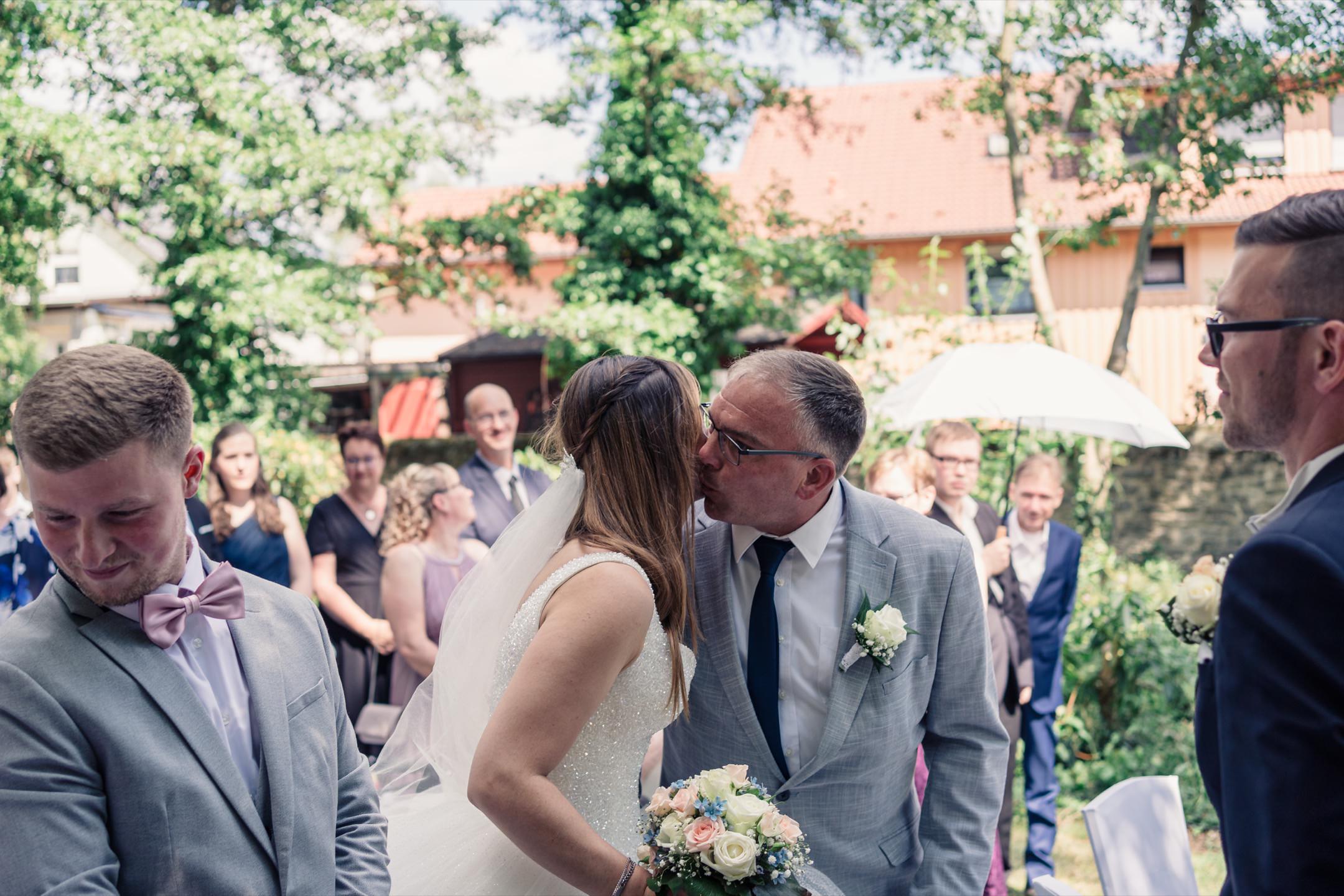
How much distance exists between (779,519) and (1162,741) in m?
5.20

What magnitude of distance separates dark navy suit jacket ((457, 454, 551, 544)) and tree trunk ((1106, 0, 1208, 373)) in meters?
7.53

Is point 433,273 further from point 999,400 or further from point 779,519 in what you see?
point 779,519

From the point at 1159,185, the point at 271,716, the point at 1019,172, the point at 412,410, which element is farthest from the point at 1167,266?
the point at 271,716

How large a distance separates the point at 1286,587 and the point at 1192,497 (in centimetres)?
1336

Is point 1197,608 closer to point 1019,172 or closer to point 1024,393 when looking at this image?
point 1024,393

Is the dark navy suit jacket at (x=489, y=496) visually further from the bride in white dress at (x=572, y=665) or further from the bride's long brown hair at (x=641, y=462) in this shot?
the bride's long brown hair at (x=641, y=462)

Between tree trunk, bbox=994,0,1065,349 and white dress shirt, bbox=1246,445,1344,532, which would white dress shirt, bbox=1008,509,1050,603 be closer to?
white dress shirt, bbox=1246,445,1344,532

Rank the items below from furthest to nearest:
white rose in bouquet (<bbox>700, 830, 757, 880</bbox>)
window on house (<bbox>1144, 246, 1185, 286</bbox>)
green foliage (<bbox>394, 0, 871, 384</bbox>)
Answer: window on house (<bbox>1144, 246, 1185, 286</bbox>), green foliage (<bbox>394, 0, 871, 384</bbox>), white rose in bouquet (<bbox>700, 830, 757, 880</bbox>)

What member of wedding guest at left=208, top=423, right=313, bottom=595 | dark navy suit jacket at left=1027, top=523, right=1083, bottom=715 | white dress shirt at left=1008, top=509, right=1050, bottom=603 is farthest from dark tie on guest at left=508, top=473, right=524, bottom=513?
dark navy suit jacket at left=1027, top=523, right=1083, bottom=715

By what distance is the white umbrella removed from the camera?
525cm

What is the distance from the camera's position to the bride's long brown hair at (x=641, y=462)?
7.57ft

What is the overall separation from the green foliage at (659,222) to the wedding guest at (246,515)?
6.68m

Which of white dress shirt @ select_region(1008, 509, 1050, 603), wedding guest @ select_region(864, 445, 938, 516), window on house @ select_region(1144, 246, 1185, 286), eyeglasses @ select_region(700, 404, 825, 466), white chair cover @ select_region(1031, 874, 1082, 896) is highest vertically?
window on house @ select_region(1144, 246, 1185, 286)

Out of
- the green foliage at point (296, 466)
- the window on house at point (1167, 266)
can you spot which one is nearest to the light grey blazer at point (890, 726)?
the green foliage at point (296, 466)
